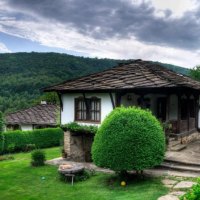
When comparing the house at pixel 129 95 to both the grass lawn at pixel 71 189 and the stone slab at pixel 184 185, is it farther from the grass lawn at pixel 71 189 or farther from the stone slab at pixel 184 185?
the stone slab at pixel 184 185

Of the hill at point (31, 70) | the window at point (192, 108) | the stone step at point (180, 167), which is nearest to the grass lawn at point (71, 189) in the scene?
the stone step at point (180, 167)

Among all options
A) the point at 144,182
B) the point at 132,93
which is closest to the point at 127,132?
the point at 144,182

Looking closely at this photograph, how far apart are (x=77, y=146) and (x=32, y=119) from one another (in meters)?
17.0

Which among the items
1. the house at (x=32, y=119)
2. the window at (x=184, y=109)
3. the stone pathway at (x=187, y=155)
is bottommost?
the stone pathway at (x=187, y=155)

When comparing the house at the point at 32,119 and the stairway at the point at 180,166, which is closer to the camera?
the stairway at the point at 180,166

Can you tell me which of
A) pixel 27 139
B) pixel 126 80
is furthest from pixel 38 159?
pixel 27 139

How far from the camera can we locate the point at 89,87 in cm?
1728

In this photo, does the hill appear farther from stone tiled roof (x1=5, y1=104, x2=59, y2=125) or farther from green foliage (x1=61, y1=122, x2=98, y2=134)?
green foliage (x1=61, y1=122, x2=98, y2=134)

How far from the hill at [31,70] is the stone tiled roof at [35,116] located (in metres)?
31.0

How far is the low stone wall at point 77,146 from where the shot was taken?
1880 cm

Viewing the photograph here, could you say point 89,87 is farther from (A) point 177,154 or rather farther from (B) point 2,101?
(B) point 2,101

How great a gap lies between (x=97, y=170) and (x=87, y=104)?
13.1 feet

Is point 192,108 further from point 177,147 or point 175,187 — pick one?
point 175,187

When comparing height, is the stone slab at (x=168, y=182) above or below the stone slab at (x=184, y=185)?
below
